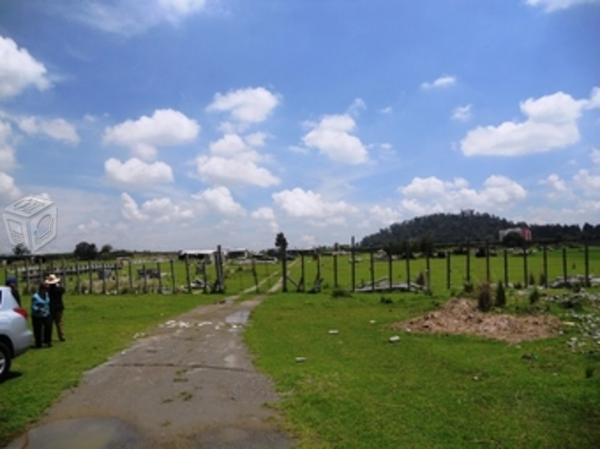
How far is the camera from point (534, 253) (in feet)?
212

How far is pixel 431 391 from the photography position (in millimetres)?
8023

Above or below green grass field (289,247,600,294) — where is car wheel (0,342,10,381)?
above

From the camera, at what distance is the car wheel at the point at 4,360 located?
9.77 metres

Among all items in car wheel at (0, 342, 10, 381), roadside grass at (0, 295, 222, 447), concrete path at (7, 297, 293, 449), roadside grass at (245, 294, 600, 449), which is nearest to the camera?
roadside grass at (245, 294, 600, 449)

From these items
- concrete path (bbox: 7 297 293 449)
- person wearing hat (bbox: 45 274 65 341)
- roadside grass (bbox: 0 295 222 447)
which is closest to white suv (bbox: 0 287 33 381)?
roadside grass (bbox: 0 295 222 447)

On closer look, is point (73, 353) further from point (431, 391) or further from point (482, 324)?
point (482, 324)

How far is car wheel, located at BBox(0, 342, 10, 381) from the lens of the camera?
977 centimetres

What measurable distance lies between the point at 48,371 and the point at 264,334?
583cm

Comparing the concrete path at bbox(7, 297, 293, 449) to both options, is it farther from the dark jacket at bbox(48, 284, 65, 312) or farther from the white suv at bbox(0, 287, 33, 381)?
the dark jacket at bbox(48, 284, 65, 312)

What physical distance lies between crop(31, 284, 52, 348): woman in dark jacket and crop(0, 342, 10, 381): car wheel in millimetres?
3737

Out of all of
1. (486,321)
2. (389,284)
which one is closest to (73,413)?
(486,321)

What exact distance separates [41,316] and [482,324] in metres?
11.5

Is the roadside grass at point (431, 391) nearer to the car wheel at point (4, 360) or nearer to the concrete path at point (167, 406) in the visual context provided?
the concrete path at point (167, 406)

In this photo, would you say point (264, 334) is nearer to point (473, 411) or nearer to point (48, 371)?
point (48, 371)
